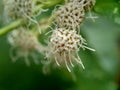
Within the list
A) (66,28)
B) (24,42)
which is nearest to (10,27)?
(66,28)

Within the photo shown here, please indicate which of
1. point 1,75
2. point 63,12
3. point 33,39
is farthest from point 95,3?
point 1,75

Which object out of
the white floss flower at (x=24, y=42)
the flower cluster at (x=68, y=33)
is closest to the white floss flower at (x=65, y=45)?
the flower cluster at (x=68, y=33)

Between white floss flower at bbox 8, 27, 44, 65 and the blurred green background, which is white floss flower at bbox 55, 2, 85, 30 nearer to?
white floss flower at bbox 8, 27, 44, 65

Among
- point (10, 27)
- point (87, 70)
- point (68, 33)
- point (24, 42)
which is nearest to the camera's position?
point (68, 33)

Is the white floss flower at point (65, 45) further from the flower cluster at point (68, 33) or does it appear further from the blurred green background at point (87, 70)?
the blurred green background at point (87, 70)

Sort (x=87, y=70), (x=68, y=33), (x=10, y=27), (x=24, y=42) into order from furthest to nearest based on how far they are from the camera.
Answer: (x=87, y=70), (x=24, y=42), (x=10, y=27), (x=68, y=33)

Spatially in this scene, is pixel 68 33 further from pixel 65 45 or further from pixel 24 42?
pixel 24 42
